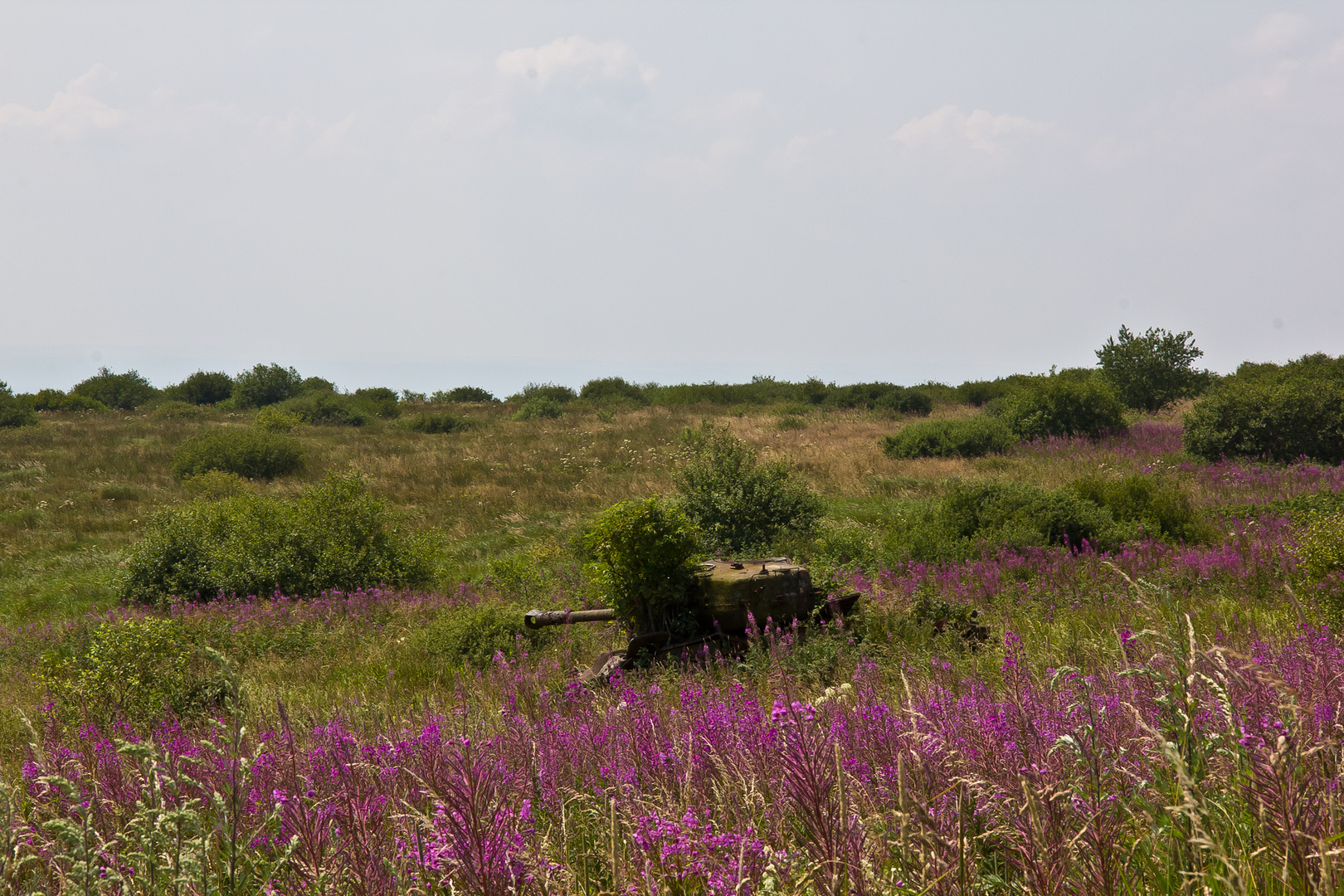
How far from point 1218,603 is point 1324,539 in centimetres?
101

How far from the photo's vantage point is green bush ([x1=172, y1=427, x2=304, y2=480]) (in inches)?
910

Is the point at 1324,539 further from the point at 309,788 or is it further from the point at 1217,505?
the point at 309,788

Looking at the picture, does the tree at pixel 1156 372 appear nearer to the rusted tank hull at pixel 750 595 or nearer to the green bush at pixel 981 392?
the green bush at pixel 981 392

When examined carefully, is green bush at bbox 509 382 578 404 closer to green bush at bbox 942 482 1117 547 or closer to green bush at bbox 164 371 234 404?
green bush at bbox 164 371 234 404

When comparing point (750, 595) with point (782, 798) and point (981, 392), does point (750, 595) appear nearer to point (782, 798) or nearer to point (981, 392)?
point (782, 798)

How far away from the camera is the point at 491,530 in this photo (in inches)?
659

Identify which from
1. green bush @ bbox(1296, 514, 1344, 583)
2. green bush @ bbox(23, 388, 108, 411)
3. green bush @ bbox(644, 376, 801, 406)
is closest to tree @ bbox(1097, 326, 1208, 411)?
green bush @ bbox(644, 376, 801, 406)

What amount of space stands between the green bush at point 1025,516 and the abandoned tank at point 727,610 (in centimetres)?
492

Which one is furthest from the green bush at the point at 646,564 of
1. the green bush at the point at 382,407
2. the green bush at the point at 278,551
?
the green bush at the point at 382,407

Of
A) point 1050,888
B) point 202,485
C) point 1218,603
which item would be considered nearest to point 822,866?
point 1050,888

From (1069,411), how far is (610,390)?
34760 mm

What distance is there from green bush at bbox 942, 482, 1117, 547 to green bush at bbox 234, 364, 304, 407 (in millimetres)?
46283

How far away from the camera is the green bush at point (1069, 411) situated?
81.1 feet

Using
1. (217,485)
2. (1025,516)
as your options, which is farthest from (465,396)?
(1025,516)
